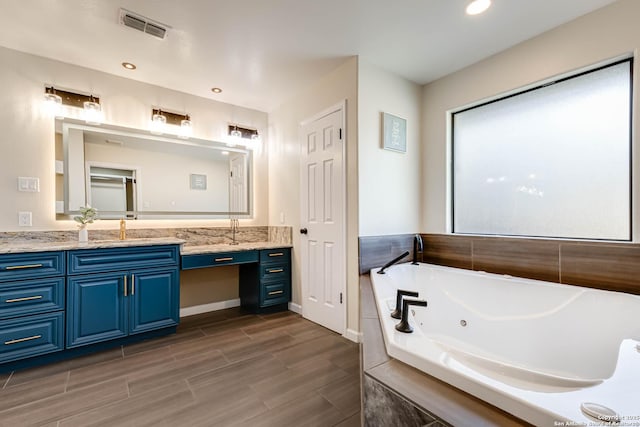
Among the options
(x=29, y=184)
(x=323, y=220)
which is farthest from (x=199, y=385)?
(x=29, y=184)

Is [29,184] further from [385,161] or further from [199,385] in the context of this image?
[385,161]

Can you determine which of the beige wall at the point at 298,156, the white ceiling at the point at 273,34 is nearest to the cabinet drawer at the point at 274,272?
the beige wall at the point at 298,156

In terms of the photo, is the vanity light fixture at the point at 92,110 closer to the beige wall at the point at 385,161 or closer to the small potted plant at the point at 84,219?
the small potted plant at the point at 84,219

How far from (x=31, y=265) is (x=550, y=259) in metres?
3.87

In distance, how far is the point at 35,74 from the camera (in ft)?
8.09

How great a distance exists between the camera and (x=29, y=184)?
95.0 inches

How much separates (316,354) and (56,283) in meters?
2.08

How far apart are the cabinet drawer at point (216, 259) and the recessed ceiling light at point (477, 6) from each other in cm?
281

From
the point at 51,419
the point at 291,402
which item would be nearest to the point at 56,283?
the point at 51,419

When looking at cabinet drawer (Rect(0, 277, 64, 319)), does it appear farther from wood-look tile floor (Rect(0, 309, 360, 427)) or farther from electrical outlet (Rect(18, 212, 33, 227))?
electrical outlet (Rect(18, 212, 33, 227))

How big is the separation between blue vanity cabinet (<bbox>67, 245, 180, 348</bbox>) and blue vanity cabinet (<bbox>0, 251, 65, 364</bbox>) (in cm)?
7

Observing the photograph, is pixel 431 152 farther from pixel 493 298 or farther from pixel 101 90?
pixel 101 90

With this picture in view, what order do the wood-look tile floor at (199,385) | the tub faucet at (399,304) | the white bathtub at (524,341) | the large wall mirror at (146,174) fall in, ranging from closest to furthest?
1. the white bathtub at (524,341)
2. the tub faucet at (399,304)
3. the wood-look tile floor at (199,385)
4. the large wall mirror at (146,174)

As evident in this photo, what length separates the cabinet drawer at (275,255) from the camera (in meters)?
3.19
